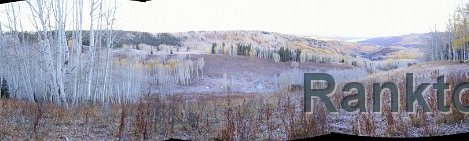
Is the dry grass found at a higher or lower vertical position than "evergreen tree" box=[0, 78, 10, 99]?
lower

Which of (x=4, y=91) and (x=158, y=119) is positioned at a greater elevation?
(x=4, y=91)

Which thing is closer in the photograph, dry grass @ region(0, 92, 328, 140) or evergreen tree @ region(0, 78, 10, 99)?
dry grass @ region(0, 92, 328, 140)

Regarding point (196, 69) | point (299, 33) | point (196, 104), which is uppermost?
point (299, 33)

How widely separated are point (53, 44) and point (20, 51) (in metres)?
0.18

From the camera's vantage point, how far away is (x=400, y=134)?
261 centimetres

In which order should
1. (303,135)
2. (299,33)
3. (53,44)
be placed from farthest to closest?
(53,44) < (299,33) < (303,135)

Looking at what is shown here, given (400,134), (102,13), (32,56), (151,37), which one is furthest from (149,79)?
(400,134)

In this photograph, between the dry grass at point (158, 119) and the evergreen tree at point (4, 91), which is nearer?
the dry grass at point (158, 119)

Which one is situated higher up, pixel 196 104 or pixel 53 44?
pixel 53 44

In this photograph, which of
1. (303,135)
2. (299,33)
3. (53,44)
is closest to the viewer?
(303,135)

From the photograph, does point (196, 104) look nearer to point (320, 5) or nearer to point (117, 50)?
point (117, 50)

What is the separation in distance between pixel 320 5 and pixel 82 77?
1.29 meters

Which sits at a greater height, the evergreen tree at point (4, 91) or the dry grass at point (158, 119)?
the evergreen tree at point (4, 91)

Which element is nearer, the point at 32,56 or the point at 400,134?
the point at 400,134
